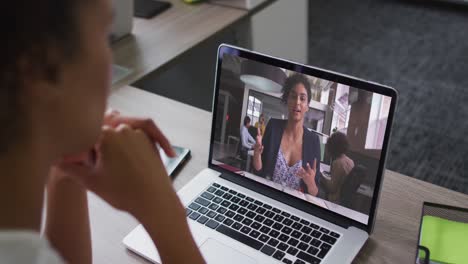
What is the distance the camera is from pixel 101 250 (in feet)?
2.90

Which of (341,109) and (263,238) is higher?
(341,109)

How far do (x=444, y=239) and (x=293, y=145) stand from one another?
302 mm

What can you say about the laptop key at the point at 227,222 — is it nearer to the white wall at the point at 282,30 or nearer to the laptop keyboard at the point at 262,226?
the laptop keyboard at the point at 262,226

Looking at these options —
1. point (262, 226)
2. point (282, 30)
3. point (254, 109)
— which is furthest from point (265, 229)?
point (282, 30)

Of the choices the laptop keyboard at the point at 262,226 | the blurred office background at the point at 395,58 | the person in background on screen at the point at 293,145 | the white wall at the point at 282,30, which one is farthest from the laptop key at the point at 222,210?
the white wall at the point at 282,30

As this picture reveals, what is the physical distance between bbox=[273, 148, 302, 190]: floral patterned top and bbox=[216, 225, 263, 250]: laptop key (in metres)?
0.13

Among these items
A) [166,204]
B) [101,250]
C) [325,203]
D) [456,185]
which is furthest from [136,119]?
[456,185]

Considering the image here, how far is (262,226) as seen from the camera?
2.97 ft

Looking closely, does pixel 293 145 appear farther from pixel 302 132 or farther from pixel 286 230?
pixel 286 230

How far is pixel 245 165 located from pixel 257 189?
51mm

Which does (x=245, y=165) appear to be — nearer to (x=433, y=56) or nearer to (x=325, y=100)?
(x=325, y=100)

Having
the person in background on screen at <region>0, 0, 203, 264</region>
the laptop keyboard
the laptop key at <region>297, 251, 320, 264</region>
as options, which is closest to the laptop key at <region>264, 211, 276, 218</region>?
the laptop keyboard

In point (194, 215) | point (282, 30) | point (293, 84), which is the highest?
point (293, 84)

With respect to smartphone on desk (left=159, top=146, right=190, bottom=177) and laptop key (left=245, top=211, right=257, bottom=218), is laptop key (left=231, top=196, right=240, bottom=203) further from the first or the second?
smartphone on desk (left=159, top=146, right=190, bottom=177)
